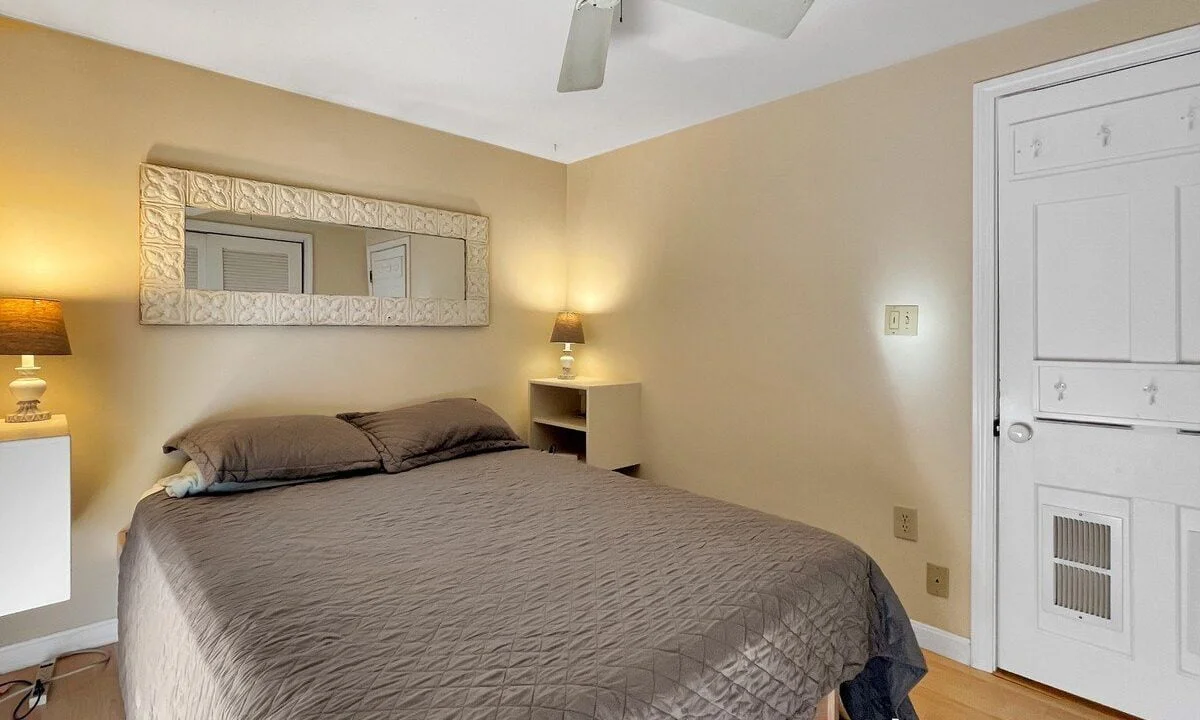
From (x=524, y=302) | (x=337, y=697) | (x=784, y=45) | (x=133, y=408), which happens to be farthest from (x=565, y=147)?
(x=337, y=697)

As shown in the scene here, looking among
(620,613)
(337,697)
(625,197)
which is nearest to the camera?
(337,697)

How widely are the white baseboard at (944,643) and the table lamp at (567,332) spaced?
2053 mm

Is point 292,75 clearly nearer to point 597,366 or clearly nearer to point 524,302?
point 524,302

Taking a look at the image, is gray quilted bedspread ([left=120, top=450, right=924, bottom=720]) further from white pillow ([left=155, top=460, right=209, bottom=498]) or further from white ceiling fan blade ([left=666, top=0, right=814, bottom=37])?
white ceiling fan blade ([left=666, top=0, right=814, bottom=37])

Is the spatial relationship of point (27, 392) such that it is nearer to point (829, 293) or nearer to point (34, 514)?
point (34, 514)

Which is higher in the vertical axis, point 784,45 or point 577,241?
point 784,45

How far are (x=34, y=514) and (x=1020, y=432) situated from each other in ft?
10.3

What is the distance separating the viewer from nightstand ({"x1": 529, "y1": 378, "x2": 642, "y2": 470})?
3.16m

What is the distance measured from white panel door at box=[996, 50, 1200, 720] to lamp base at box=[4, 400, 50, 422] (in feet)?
10.6

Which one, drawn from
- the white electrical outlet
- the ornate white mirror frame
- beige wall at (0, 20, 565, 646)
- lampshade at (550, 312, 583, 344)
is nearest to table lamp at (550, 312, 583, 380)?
lampshade at (550, 312, 583, 344)

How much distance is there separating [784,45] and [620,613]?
6.59 ft

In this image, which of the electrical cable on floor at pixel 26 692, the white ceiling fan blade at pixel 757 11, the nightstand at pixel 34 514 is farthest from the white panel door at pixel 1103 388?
the electrical cable on floor at pixel 26 692

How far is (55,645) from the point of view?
2189mm

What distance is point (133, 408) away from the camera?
2307 millimetres
